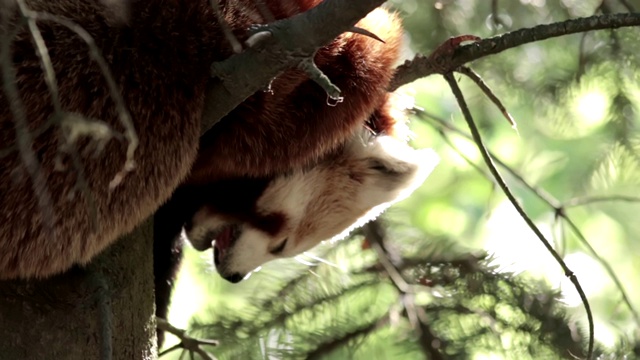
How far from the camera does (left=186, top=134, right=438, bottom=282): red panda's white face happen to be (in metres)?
1.81

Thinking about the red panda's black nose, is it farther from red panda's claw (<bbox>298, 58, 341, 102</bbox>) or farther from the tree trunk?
red panda's claw (<bbox>298, 58, 341, 102</bbox>)

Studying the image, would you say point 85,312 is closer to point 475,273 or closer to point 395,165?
point 395,165

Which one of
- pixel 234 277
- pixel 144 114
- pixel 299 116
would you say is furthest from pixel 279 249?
pixel 144 114

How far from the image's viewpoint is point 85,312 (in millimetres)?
1329

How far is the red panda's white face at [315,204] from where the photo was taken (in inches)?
71.1

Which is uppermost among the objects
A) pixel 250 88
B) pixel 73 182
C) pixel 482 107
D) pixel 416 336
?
pixel 482 107

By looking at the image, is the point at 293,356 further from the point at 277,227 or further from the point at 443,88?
the point at 443,88

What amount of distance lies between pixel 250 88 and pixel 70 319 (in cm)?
42

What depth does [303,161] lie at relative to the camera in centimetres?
162

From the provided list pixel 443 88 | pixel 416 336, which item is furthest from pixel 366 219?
pixel 443 88

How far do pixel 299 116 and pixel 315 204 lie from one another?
0.38 meters

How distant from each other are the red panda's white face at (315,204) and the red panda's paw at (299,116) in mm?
180

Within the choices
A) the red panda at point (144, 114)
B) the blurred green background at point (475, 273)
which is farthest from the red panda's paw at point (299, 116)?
the blurred green background at point (475, 273)

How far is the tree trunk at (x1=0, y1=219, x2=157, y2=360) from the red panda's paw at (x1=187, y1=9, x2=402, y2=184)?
24 cm
